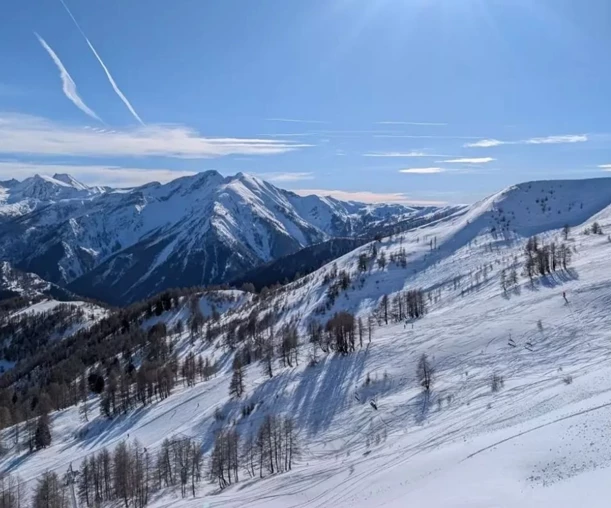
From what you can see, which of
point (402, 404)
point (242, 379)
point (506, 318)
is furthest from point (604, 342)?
point (242, 379)

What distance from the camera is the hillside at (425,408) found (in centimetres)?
3734

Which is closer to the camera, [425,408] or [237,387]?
[425,408]

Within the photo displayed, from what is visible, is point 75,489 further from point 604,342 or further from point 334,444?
point 604,342

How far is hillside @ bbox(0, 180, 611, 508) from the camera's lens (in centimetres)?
3734

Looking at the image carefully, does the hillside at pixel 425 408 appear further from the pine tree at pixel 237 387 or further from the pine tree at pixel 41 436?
the pine tree at pixel 41 436

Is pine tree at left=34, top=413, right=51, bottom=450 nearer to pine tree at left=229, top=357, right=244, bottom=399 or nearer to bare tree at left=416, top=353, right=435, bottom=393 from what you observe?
pine tree at left=229, top=357, right=244, bottom=399

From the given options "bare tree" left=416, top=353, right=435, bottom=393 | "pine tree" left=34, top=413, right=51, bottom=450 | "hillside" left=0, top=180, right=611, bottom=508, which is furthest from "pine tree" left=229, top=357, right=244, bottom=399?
"pine tree" left=34, top=413, right=51, bottom=450

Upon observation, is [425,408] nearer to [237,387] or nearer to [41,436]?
[237,387]

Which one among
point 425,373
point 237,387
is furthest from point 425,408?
point 237,387

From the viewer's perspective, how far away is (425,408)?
221 ft

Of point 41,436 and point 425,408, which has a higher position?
point 425,408

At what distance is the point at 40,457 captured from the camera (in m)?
94.4

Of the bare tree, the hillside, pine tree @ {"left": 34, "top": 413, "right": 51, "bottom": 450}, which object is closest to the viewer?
the hillside

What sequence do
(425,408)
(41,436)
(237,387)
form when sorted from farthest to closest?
(41,436) → (237,387) → (425,408)
